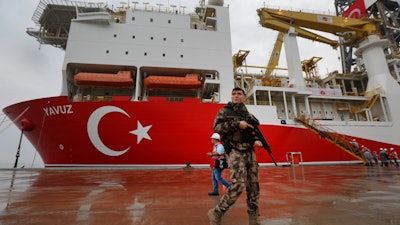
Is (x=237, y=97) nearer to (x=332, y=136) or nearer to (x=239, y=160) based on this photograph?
(x=239, y=160)

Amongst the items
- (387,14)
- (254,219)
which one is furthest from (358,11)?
(254,219)

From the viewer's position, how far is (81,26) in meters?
11.0

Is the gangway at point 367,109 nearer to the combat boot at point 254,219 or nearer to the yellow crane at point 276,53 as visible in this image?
the yellow crane at point 276,53

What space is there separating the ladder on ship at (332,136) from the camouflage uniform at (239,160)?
10.6m

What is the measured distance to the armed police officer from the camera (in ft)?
5.36

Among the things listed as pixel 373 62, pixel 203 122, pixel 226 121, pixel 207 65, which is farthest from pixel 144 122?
pixel 373 62

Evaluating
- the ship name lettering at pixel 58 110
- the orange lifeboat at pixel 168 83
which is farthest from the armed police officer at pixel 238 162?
the ship name lettering at pixel 58 110

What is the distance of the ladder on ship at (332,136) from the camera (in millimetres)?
11148

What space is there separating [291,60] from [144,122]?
10719 millimetres

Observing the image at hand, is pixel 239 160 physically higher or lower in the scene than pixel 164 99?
lower

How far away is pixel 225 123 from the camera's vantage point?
175 cm

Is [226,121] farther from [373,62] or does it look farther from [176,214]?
Answer: [373,62]

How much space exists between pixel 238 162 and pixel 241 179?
137 mm

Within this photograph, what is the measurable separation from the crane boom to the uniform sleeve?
14.2 metres
